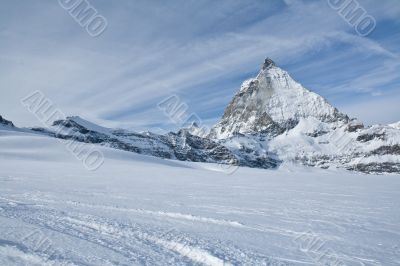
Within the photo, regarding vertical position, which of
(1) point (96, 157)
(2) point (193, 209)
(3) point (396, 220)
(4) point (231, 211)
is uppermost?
(3) point (396, 220)

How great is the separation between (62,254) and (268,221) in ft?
18.8

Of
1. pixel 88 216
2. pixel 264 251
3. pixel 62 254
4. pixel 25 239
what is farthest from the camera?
pixel 88 216

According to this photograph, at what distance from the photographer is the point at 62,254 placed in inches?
214

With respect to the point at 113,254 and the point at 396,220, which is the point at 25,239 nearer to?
the point at 113,254

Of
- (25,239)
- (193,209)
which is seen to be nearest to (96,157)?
(193,209)

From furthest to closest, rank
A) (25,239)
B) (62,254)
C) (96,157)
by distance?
1. (96,157)
2. (25,239)
3. (62,254)

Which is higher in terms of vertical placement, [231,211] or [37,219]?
[231,211]

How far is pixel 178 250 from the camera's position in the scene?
607 cm

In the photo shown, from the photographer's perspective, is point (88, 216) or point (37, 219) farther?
point (88, 216)

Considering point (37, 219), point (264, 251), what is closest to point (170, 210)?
point (37, 219)

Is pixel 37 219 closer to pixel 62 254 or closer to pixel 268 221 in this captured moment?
pixel 62 254

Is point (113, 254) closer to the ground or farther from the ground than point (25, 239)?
farther from the ground

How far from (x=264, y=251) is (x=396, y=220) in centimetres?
639

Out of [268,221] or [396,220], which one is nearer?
[268,221]
